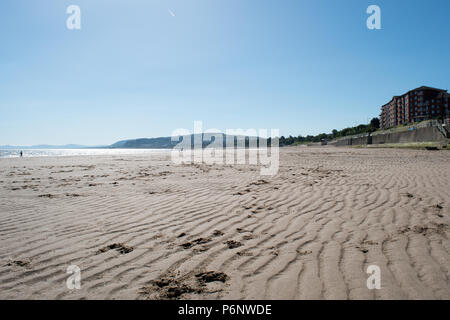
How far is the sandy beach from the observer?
2578mm

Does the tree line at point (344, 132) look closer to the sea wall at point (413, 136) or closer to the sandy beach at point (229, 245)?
the sea wall at point (413, 136)

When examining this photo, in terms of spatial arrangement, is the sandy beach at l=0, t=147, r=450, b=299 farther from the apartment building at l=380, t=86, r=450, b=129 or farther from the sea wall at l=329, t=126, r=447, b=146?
the apartment building at l=380, t=86, r=450, b=129

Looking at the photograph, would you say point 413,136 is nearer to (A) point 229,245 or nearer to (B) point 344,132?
(A) point 229,245

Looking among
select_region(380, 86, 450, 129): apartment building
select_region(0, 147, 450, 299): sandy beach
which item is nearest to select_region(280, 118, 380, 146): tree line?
select_region(380, 86, 450, 129): apartment building

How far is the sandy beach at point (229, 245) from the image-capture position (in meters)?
2.58

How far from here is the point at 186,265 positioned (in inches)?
119

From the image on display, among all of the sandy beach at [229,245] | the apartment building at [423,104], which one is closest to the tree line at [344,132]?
the apartment building at [423,104]

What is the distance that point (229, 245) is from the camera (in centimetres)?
360

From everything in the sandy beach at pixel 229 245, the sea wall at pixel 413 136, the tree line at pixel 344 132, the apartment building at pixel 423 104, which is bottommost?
the sandy beach at pixel 229 245

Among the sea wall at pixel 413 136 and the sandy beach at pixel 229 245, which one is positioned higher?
the sea wall at pixel 413 136

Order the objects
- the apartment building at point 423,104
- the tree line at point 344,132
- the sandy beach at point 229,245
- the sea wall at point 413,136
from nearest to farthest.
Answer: the sandy beach at point 229,245, the sea wall at point 413,136, the apartment building at point 423,104, the tree line at point 344,132
